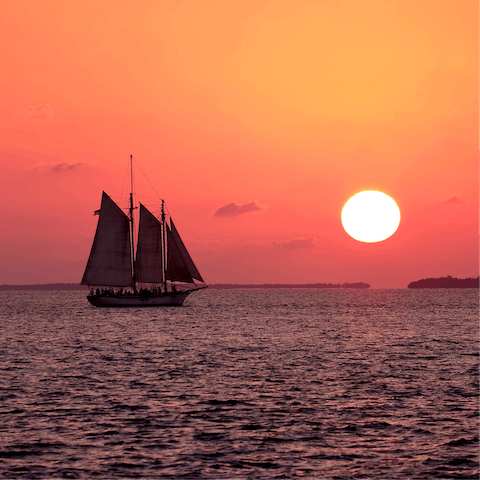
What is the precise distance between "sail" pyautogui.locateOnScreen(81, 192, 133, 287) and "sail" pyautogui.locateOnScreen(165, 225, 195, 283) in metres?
8.43

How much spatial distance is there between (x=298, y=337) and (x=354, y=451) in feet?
170

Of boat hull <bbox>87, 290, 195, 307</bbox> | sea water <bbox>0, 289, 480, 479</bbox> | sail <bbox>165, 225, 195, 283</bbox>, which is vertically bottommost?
sea water <bbox>0, 289, 480, 479</bbox>

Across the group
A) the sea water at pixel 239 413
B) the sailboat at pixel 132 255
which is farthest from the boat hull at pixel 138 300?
the sea water at pixel 239 413

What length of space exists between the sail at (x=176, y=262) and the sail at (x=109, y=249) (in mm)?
8427

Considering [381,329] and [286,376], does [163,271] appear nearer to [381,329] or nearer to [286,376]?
[381,329]

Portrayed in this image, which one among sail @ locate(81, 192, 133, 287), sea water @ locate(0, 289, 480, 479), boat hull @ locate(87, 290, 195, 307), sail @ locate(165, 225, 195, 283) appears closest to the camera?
sea water @ locate(0, 289, 480, 479)

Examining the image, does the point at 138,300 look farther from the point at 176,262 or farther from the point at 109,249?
the point at 109,249

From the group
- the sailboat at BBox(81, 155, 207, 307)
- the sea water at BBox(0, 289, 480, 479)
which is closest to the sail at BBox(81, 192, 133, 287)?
the sailboat at BBox(81, 155, 207, 307)

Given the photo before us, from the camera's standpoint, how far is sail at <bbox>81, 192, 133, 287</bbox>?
122m

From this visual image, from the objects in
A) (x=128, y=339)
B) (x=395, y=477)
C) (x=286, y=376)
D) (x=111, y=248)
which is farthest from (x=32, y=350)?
(x=111, y=248)

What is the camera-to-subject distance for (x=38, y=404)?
3125 centimetres

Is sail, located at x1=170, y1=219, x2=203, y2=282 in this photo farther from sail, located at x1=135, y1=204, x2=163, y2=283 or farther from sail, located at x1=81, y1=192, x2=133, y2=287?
sail, located at x1=81, y1=192, x2=133, y2=287

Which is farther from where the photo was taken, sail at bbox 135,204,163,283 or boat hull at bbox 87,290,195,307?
boat hull at bbox 87,290,195,307

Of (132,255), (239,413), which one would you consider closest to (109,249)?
(132,255)
